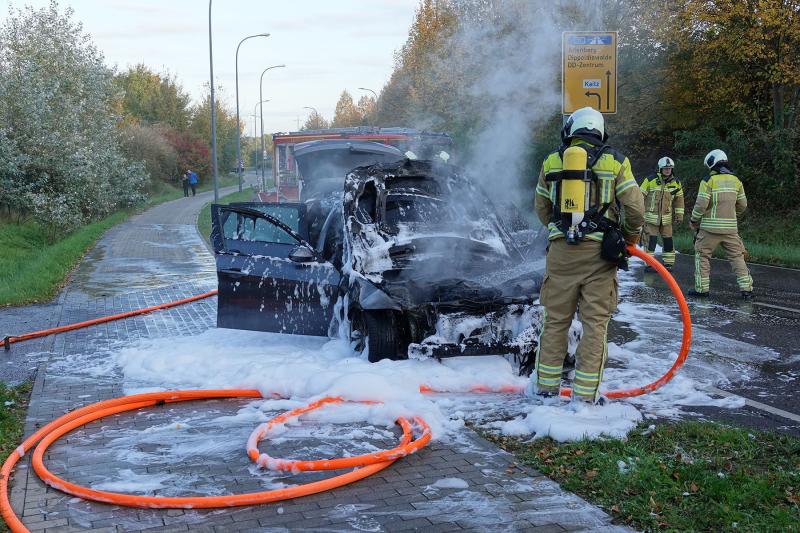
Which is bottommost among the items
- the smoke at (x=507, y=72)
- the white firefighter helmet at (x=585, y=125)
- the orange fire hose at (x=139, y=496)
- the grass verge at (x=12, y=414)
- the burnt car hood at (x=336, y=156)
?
the grass verge at (x=12, y=414)

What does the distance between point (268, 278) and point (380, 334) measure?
1.52m

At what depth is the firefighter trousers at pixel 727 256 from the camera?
10.6 metres

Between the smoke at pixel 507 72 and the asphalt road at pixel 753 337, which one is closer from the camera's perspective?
the asphalt road at pixel 753 337

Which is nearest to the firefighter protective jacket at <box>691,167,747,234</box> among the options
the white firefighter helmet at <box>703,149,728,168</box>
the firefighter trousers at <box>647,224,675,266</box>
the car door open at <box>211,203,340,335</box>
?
the white firefighter helmet at <box>703,149,728,168</box>

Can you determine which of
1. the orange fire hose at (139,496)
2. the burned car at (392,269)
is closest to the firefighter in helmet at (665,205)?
the burned car at (392,269)

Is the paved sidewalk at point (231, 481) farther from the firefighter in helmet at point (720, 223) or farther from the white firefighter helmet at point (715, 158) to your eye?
the white firefighter helmet at point (715, 158)

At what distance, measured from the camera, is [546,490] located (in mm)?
4180

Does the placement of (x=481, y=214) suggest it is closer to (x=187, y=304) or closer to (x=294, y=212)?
(x=294, y=212)

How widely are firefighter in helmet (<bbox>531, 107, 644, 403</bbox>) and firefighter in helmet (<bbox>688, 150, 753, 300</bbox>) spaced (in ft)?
18.7

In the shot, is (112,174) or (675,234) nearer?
(675,234)

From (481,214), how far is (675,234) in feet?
45.2

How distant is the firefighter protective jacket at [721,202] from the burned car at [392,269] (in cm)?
360

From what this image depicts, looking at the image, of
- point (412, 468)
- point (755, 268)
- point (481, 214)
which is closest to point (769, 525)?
point (412, 468)

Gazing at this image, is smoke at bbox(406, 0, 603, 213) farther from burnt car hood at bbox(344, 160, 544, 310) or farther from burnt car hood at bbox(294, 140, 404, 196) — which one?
burnt car hood at bbox(344, 160, 544, 310)
